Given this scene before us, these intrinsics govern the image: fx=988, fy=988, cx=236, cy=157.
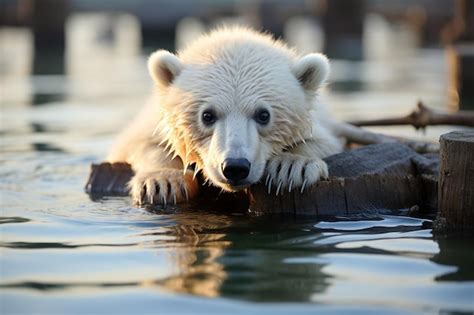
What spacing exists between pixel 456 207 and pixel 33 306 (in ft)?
7.24

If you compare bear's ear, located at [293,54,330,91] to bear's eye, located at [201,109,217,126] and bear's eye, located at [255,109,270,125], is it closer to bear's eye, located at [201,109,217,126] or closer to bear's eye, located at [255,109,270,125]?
bear's eye, located at [255,109,270,125]

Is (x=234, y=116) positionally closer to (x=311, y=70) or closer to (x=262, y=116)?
(x=262, y=116)

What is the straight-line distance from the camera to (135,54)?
71.4 ft

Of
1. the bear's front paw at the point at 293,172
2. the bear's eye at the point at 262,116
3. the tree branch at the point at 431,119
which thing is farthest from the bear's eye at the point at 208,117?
the tree branch at the point at 431,119

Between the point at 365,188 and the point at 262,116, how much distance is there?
69 cm

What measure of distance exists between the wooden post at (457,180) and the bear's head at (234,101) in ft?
2.99

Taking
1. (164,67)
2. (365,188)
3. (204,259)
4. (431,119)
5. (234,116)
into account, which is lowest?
(204,259)

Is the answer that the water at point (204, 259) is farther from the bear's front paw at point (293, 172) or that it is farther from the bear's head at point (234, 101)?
the bear's head at point (234, 101)

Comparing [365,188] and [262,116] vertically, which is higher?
[262,116]

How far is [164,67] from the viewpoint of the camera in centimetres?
547

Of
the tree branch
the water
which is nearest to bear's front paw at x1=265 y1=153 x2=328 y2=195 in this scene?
the water

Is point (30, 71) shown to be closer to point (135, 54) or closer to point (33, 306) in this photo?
point (135, 54)

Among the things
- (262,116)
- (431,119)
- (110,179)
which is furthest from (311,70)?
(431,119)

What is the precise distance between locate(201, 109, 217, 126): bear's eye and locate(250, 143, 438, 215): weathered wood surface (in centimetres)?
45
